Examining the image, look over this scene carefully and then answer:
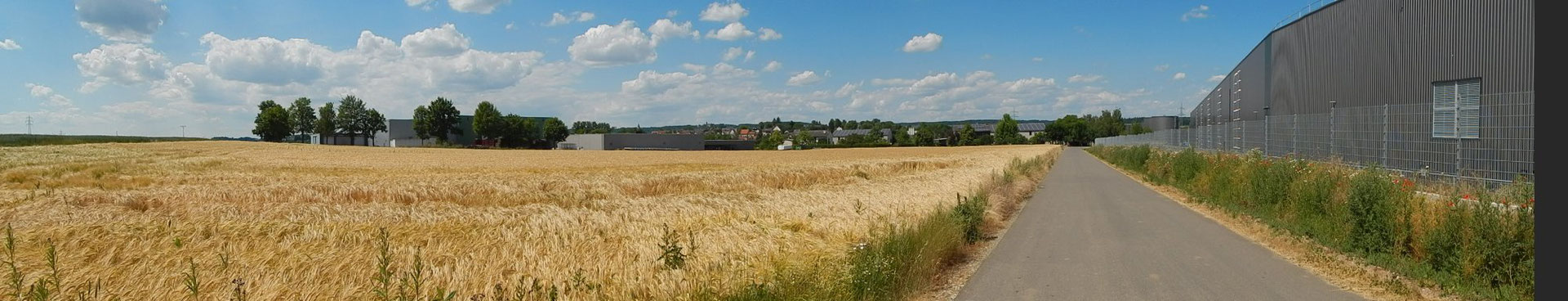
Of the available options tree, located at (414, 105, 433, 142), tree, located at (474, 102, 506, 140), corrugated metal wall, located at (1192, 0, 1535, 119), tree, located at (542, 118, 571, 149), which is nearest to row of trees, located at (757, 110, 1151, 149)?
tree, located at (542, 118, 571, 149)

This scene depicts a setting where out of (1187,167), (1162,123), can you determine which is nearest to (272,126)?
(1162,123)

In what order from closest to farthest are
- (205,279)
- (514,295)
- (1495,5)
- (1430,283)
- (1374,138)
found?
(514,295)
(205,279)
(1430,283)
(1374,138)
(1495,5)

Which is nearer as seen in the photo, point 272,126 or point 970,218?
point 970,218

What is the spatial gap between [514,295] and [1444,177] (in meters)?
13.4

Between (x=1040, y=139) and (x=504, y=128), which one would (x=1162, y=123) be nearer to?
(x=1040, y=139)

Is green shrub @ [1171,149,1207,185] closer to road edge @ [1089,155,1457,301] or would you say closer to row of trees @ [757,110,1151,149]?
road edge @ [1089,155,1457,301]

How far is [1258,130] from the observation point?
24594mm

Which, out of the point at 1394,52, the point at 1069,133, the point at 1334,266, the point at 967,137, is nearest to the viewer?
the point at 1334,266

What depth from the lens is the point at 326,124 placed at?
14162 cm

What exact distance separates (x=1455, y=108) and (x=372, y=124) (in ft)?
508

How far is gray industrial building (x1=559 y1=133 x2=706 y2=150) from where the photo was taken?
13562 centimetres

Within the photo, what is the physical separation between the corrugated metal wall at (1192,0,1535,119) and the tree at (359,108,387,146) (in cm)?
14332

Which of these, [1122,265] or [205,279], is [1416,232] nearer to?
[1122,265]

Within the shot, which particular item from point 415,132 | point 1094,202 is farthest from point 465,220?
point 415,132
